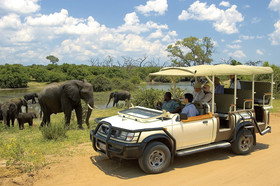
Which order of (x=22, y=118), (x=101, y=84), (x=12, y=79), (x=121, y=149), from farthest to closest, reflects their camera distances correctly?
(x=12, y=79)
(x=101, y=84)
(x=22, y=118)
(x=121, y=149)

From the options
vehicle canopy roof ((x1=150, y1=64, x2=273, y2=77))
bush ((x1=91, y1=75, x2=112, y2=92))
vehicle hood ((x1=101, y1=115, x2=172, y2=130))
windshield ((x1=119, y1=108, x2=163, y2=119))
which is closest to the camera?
vehicle hood ((x1=101, y1=115, x2=172, y2=130))

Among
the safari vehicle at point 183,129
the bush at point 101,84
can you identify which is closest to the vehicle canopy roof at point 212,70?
the safari vehicle at point 183,129

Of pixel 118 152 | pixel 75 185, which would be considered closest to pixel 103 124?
pixel 118 152

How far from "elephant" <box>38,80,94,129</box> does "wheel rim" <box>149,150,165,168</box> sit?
6134 millimetres

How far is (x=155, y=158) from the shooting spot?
6027 millimetres

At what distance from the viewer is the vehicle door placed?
20.9 ft

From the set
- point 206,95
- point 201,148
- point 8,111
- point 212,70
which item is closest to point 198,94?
point 206,95

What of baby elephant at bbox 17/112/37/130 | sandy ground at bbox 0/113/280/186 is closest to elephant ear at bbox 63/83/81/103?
baby elephant at bbox 17/112/37/130

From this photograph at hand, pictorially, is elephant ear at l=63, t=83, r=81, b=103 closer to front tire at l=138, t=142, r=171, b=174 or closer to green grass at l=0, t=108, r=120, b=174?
green grass at l=0, t=108, r=120, b=174

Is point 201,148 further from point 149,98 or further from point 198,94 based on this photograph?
point 149,98

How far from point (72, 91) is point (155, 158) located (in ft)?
21.6

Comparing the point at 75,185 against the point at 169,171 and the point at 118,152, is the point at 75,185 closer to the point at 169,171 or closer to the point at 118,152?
the point at 118,152

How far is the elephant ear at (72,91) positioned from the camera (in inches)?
457

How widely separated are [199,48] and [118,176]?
5720 cm
